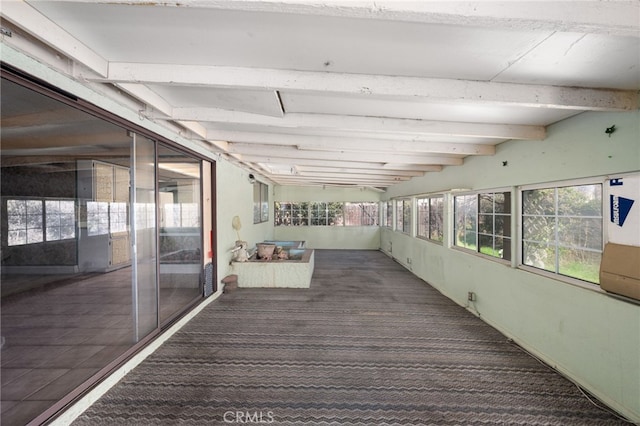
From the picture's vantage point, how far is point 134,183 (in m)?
2.51

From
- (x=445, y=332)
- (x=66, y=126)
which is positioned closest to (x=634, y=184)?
(x=445, y=332)

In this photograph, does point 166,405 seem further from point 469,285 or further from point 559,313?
point 469,285

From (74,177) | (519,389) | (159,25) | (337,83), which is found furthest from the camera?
(74,177)

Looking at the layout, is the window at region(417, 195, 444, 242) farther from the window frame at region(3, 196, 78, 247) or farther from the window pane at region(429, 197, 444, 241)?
the window frame at region(3, 196, 78, 247)

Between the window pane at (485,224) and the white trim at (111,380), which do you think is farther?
the window pane at (485,224)

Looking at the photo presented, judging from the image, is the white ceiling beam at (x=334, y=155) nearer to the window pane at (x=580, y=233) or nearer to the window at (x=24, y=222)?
the window pane at (x=580, y=233)

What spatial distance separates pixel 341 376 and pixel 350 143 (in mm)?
2581

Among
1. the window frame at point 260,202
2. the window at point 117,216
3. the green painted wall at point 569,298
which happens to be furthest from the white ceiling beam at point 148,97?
the window at point 117,216

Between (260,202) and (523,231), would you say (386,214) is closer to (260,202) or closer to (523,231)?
(260,202)

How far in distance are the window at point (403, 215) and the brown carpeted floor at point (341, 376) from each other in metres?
3.36

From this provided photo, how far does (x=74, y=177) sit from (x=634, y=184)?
842 cm

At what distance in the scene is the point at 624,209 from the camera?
1877 millimetres

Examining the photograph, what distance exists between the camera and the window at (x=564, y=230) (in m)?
2.18

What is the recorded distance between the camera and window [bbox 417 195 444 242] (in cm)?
488
